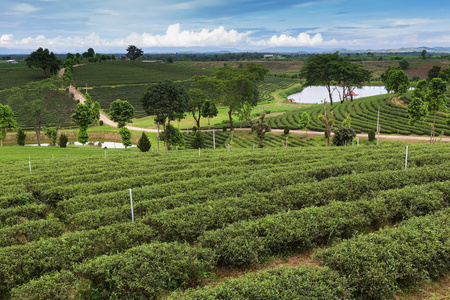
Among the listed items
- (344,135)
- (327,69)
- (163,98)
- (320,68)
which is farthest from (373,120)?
(163,98)

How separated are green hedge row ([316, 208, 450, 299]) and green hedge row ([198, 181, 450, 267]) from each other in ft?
3.20

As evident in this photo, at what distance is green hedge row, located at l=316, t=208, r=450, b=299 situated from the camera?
7049 mm

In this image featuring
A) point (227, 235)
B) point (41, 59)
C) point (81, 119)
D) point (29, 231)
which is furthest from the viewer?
point (41, 59)

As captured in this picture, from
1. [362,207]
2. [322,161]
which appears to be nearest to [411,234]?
[362,207]

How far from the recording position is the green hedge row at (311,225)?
8469 millimetres

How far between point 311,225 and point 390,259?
231cm

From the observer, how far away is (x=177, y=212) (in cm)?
1033

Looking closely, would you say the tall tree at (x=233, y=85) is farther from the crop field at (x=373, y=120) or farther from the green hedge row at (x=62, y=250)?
the green hedge row at (x=62, y=250)

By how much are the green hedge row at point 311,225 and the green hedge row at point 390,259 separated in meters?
0.97

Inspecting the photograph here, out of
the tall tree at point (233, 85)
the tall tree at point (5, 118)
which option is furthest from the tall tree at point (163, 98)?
the tall tree at point (5, 118)

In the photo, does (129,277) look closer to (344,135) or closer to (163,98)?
(163,98)

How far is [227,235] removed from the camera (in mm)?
8852

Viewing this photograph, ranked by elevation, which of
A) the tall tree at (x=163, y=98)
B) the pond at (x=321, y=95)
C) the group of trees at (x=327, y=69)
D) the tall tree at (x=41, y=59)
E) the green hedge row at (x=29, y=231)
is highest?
the tall tree at (x=41, y=59)

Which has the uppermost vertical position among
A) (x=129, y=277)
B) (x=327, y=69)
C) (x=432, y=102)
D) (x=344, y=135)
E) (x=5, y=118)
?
(x=327, y=69)
